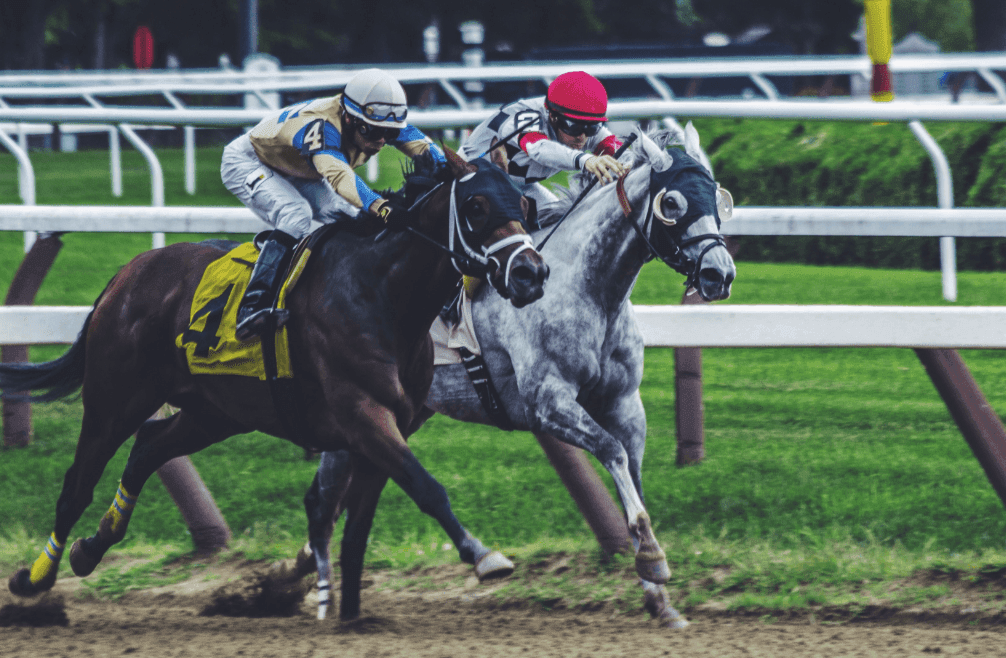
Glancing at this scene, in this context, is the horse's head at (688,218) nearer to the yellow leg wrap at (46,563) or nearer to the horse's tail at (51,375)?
the horse's tail at (51,375)

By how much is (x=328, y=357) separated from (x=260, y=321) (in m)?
0.25

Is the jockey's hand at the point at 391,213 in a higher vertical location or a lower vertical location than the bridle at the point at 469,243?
higher

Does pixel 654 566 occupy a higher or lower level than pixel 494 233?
lower

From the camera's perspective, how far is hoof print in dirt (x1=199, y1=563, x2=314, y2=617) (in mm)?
4262

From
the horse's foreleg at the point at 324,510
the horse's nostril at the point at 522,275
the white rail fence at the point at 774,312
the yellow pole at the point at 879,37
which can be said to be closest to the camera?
the horse's nostril at the point at 522,275

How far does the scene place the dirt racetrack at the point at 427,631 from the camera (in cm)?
360

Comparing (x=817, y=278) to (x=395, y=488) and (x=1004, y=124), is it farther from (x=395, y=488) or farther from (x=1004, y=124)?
(x=395, y=488)

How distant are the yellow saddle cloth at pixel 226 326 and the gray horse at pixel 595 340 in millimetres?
461

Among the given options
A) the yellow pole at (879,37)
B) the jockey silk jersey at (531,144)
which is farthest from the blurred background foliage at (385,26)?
the jockey silk jersey at (531,144)

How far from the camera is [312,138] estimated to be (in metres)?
3.88

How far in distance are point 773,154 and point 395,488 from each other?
4.10m

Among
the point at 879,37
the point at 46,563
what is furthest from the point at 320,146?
the point at 879,37

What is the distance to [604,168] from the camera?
414cm

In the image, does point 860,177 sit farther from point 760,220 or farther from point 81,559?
point 81,559
